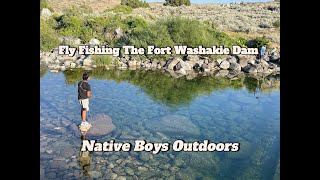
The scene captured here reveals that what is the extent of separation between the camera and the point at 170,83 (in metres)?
12.3

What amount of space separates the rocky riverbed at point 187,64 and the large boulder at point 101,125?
6612mm

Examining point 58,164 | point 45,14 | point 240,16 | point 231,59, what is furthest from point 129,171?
point 240,16

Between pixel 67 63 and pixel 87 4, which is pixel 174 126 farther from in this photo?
pixel 87 4

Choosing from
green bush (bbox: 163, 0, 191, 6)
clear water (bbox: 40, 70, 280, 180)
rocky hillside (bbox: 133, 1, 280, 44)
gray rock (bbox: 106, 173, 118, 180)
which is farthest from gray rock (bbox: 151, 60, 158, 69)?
green bush (bbox: 163, 0, 191, 6)

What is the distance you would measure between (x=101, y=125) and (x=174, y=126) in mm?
1510

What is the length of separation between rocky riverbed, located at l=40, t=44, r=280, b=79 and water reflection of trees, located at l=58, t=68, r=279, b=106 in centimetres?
85

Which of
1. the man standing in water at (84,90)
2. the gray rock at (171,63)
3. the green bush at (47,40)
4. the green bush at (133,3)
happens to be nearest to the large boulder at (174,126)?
the man standing in water at (84,90)

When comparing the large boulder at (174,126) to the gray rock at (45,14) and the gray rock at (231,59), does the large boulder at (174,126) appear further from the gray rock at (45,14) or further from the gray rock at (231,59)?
the gray rock at (45,14)

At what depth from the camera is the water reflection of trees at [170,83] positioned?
10.6 metres

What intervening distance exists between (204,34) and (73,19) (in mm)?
8352

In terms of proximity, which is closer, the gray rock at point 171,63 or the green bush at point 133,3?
the gray rock at point 171,63

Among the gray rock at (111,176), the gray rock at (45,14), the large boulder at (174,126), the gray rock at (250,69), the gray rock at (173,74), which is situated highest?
the gray rock at (45,14)
